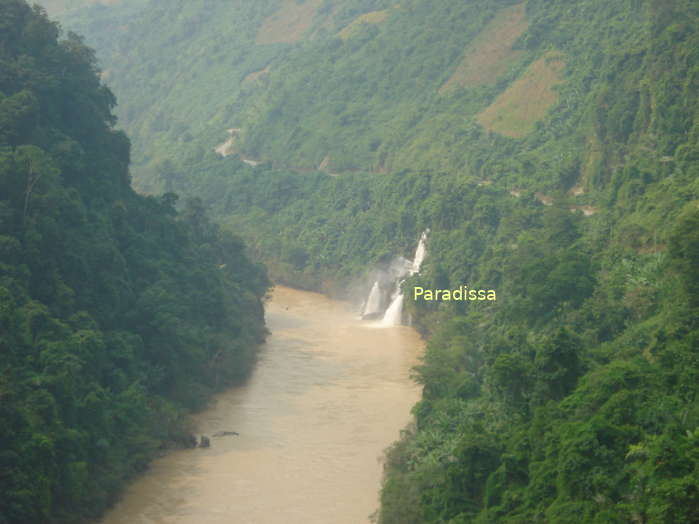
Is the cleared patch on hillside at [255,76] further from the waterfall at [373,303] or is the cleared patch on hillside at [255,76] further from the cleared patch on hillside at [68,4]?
the waterfall at [373,303]

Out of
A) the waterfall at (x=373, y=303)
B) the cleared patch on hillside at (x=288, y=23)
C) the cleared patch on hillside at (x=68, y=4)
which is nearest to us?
the waterfall at (x=373, y=303)

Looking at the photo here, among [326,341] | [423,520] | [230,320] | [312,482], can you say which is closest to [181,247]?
[230,320]

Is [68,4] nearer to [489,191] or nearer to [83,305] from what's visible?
[489,191]

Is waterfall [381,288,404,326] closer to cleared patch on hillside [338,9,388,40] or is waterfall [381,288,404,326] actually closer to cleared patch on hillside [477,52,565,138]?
cleared patch on hillside [477,52,565,138]

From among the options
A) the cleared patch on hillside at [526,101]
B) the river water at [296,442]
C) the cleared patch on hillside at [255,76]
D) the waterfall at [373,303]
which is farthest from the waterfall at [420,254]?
the cleared patch on hillside at [255,76]

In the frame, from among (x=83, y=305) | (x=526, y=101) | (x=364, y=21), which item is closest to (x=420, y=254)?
(x=526, y=101)

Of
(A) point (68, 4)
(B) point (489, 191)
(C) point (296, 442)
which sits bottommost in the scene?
(C) point (296, 442)

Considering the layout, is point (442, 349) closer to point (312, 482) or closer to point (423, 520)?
point (312, 482)
